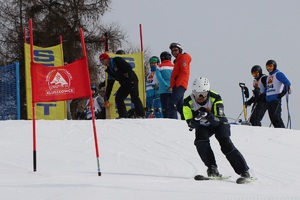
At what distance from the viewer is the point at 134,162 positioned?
8891 mm

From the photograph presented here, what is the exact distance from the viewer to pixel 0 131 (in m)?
11.5

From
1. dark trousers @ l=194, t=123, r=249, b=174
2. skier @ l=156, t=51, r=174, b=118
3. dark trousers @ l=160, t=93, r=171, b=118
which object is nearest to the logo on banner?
dark trousers @ l=194, t=123, r=249, b=174

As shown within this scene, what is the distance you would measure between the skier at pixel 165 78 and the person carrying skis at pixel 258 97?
2.17 metres

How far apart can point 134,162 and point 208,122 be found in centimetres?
178

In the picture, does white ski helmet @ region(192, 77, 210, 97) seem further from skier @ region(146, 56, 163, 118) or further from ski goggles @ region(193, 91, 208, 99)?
skier @ region(146, 56, 163, 118)

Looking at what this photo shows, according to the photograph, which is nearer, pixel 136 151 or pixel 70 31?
pixel 136 151

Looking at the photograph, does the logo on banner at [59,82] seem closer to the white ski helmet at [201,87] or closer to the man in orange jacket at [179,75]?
the white ski helmet at [201,87]

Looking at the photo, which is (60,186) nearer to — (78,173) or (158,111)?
(78,173)

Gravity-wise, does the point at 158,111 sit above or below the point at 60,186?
above

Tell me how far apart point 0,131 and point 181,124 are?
12.2 ft

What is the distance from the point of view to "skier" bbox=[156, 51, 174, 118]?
13141mm

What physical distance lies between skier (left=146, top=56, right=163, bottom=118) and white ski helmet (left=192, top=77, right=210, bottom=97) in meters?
6.61

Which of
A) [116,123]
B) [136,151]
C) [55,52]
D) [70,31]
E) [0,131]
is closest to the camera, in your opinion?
[136,151]

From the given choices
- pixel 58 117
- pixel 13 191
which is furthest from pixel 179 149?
pixel 58 117
